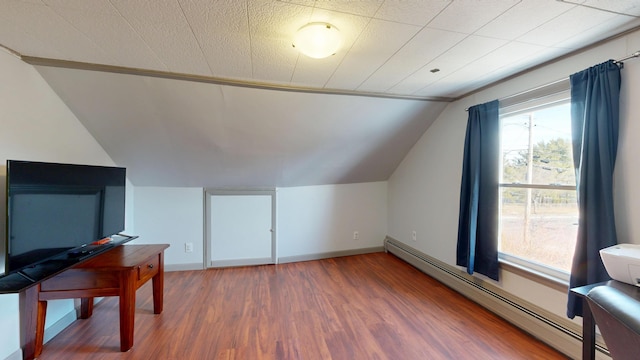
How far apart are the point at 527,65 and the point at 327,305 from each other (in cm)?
272

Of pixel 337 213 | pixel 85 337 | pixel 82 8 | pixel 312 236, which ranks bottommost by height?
pixel 85 337

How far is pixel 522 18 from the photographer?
1432mm

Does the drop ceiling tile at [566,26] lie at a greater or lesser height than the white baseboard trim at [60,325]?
greater

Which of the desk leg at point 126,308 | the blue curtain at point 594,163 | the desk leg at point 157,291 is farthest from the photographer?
the desk leg at point 157,291

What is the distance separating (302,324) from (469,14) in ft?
8.20

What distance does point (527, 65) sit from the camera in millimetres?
2082

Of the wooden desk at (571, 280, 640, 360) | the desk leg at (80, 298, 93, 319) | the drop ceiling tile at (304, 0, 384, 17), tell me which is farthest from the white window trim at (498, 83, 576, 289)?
the desk leg at (80, 298, 93, 319)

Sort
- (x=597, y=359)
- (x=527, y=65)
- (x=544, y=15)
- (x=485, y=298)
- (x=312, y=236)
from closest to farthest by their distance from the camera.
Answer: (x=544, y=15) → (x=597, y=359) → (x=527, y=65) → (x=485, y=298) → (x=312, y=236)

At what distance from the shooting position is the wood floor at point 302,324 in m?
1.93

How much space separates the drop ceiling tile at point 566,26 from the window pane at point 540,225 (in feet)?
3.60

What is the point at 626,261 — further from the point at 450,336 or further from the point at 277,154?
the point at 277,154

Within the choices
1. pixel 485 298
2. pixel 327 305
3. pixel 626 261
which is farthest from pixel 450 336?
pixel 626 261

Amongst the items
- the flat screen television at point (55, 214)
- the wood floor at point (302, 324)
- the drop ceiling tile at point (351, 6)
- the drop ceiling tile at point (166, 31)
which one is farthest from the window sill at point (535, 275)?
the flat screen television at point (55, 214)

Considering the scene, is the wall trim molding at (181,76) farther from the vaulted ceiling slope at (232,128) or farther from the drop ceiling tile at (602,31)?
the drop ceiling tile at (602,31)
